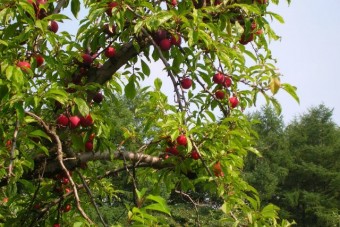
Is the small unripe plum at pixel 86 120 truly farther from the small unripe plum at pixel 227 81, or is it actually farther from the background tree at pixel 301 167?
the background tree at pixel 301 167

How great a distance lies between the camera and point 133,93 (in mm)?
3148

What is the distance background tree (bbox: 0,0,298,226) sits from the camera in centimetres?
228

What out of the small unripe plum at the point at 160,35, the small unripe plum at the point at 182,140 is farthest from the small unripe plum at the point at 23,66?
the small unripe plum at the point at 182,140

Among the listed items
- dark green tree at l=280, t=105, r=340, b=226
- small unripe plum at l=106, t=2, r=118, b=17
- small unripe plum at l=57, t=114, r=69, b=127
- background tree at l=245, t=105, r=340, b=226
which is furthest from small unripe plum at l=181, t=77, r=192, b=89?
dark green tree at l=280, t=105, r=340, b=226

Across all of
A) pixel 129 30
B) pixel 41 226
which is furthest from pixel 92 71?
pixel 41 226

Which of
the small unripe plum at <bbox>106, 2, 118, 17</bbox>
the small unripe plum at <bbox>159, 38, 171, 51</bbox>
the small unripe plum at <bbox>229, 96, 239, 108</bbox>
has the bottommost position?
the small unripe plum at <bbox>229, 96, 239, 108</bbox>

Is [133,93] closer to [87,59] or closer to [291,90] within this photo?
[87,59]

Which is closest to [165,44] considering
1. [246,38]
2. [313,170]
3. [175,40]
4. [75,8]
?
[175,40]

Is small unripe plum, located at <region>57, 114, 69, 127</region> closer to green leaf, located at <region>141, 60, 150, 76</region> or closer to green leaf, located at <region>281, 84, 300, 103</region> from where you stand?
green leaf, located at <region>141, 60, 150, 76</region>

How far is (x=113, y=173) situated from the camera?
10.2 ft

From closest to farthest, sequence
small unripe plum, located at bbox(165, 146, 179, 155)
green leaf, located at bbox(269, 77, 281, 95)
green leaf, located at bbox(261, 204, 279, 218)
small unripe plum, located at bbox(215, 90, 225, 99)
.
→ green leaf, located at bbox(261, 204, 279, 218)
green leaf, located at bbox(269, 77, 281, 95)
small unripe plum, located at bbox(165, 146, 179, 155)
small unripe plum, located at bbox(215, 90, 225, 99)

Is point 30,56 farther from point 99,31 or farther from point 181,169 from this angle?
point 181,169

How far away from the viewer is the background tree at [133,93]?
7.49ft

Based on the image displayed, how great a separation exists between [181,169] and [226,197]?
1.37 ft
